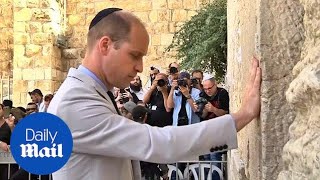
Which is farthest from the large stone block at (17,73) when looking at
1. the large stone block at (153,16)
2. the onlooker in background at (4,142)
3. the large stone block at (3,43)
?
the onlooker in background at (4,142)

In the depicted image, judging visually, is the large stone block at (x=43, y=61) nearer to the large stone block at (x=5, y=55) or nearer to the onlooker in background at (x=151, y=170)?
the large stone block at (x=5, y=55)

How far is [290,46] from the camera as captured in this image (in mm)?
1687

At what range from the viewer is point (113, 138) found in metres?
1.66

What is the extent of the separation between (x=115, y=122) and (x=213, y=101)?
170 inches

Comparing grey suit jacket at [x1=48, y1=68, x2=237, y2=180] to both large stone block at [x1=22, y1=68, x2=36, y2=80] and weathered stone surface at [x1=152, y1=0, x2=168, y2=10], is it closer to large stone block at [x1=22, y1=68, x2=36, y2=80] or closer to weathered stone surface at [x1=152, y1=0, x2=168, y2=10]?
large stone block at [x1=22, y1=68, x2=36, y2=80]

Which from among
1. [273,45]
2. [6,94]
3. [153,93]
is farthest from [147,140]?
[6,94]

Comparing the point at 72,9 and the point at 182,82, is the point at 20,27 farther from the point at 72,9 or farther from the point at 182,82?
the point at 182,82

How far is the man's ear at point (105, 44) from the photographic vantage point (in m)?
1.78

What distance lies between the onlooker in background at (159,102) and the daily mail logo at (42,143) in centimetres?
423

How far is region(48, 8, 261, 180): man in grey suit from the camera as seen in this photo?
166 centimetres

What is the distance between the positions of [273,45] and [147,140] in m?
0.48

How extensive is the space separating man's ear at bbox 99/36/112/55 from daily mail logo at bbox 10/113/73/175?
0.85 feet

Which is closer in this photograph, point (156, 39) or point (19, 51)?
point (19, 51)

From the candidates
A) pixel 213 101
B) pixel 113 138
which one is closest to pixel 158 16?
pixel 213 101
